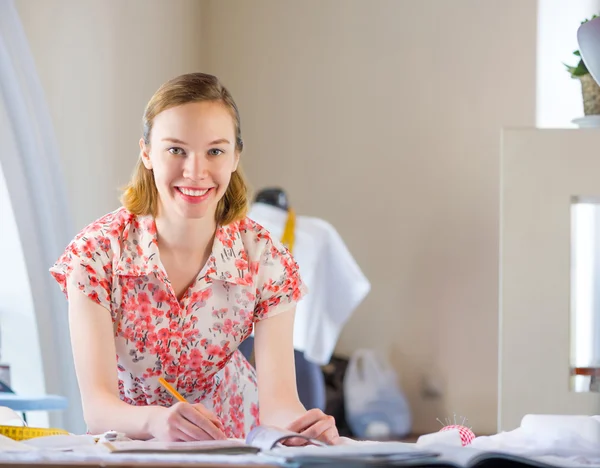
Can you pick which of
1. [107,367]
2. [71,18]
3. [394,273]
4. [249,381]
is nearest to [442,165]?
[394,273]

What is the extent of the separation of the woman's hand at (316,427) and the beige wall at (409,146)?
3.52 m

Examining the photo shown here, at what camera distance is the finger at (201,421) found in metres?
1.08

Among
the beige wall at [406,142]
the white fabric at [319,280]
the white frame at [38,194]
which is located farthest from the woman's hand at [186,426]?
the beige wall at [406,142]

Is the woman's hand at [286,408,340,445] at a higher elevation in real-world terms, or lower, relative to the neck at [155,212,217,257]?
lower

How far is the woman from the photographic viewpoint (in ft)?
4.35

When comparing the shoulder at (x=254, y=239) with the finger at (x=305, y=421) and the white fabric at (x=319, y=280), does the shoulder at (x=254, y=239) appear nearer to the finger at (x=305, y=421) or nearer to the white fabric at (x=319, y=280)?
the finger at (x=305, y=421)

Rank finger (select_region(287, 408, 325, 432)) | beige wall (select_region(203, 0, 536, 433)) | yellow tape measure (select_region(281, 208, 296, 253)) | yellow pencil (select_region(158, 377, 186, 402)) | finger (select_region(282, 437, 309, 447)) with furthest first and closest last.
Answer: beige wall (select_region(203, 0, 536, 433))
yellow tape measure (select_region(281, 208, 296, 253))
yellow pencil (select_region(158, 377, 186, 402))
finger (select_region(287, 408, 325, 432))
finger (select_region(282, 437, 309, 447))

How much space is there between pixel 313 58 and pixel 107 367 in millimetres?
3663

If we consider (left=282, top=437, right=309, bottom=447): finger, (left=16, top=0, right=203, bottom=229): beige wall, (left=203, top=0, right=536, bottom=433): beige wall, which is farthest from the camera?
(left=203, top=0, right=536, bottom=433): beige wall

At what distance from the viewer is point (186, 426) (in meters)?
1.09

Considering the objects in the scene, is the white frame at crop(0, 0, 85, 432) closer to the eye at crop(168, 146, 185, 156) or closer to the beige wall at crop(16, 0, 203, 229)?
the beige wall at crop(16, 0, 203, 229)

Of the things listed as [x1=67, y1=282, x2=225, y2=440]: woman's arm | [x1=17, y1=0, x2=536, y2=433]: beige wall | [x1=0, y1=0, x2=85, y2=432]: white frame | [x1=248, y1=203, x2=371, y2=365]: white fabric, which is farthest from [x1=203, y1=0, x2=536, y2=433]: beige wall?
[x1=67, y1=282, x2=225, y2=440]: woman's arm

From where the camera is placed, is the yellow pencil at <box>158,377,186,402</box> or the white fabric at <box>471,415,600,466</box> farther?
the yellow pencil at <box>158,377,186,402</box>

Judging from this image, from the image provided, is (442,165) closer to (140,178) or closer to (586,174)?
(586,174)
